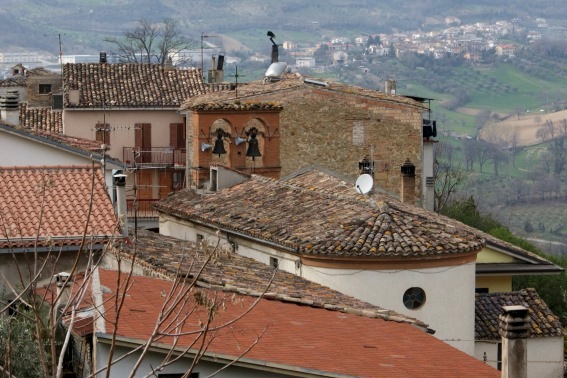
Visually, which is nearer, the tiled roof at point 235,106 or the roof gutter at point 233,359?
the roof gutter at point 233,359

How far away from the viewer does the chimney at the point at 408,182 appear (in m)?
39.0

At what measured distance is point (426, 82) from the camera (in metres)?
182

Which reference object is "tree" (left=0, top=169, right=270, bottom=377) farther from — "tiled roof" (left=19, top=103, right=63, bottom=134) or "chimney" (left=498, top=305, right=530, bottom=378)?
"tiled roof" (left=19, top=103, right=63, bottom=134)

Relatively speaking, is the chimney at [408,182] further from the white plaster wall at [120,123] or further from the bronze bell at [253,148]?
the white plaster wall at [120,123]

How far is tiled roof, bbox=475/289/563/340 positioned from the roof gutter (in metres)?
13.3

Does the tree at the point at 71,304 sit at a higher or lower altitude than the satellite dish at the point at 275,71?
lower

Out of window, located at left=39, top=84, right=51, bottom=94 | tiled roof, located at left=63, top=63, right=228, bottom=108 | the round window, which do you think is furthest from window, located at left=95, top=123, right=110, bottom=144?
the round window

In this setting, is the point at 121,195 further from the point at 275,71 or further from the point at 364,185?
the point at 275,71

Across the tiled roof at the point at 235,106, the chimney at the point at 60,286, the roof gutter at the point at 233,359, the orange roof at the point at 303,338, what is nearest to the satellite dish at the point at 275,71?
the tiled roof at the point at 235,106

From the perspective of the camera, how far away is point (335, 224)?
27672mm

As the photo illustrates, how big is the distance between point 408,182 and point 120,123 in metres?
16.0

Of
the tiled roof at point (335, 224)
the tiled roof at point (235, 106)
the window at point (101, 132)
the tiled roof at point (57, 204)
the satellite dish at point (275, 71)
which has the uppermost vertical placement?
the satellite dish at point (275, 71)

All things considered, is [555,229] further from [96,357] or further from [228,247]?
[96,357]

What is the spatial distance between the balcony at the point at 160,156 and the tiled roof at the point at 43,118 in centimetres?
248
